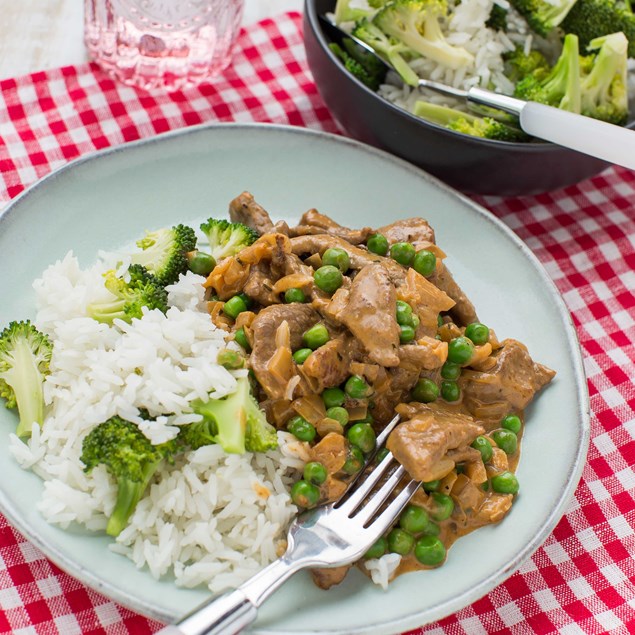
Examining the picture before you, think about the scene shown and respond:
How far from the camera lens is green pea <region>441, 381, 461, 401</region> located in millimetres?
4641

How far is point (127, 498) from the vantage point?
3828 millimetres

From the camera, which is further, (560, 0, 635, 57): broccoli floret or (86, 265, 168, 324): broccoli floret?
(560, 0, 635, 57): broccoli floret

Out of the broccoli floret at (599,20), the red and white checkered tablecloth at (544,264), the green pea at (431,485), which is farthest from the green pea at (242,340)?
the broccoli floret at (599,20)

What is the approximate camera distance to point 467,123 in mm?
5938

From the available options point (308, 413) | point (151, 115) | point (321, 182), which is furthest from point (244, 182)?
point (308, 413)

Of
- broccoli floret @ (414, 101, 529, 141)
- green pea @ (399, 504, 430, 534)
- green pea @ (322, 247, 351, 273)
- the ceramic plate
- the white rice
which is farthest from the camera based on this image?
broccoli floret @ (414, 101, 529, 141)

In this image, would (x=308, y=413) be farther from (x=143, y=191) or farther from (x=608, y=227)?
(x=608, y=227)

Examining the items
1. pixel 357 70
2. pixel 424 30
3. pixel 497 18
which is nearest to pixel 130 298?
pixel 357 70

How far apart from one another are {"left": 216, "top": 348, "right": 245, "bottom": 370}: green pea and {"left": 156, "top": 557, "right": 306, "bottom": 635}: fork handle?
3.50ft

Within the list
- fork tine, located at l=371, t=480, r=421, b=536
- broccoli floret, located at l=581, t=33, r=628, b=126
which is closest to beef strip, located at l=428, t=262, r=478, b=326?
fork tine, located at l=371, t=480, r=421, b=536

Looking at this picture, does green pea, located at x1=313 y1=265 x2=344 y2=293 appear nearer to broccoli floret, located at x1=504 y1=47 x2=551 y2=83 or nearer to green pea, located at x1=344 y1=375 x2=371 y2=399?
green pea, located at x1=344 y1=375 x2=371 y2=399

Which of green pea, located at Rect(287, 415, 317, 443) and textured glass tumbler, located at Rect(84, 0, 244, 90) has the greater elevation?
textured glass tumbler, located at Rect(84, 0, 244, 90)

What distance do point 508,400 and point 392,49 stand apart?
290 centimetres

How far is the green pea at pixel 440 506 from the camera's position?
4141 mm
